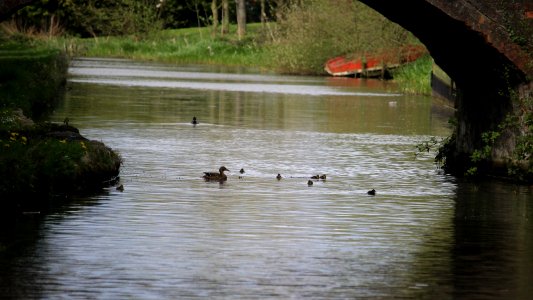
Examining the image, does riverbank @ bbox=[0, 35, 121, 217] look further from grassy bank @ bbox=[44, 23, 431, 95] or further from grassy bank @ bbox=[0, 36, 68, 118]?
grassy bank @ bbox=[44, 23, 431, 95]

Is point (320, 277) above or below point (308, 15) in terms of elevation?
below

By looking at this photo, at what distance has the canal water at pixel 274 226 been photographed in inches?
514

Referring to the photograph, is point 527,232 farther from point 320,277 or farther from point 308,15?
point 308,15

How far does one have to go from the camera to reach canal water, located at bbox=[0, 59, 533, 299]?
42.9 feet

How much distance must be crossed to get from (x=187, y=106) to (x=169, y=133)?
941cm

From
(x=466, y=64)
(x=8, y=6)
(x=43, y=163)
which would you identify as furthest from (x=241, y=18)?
(x=8, y=6)

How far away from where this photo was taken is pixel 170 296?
12.4 meters

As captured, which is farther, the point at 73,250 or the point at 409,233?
the point at 409,233

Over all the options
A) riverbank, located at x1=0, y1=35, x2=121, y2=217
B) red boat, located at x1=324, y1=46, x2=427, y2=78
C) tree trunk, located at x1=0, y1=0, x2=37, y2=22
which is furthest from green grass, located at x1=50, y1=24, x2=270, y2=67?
tree trunk, located at x1=0, y1=0, x2=37, y2=22

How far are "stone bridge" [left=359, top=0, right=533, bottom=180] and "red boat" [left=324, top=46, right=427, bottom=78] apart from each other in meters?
35.6

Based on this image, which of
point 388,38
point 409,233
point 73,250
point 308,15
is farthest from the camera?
point 308,15

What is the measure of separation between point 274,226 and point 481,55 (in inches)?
228

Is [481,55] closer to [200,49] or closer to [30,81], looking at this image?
[30,81]

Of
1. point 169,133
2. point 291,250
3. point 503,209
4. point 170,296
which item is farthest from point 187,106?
point 170,296
